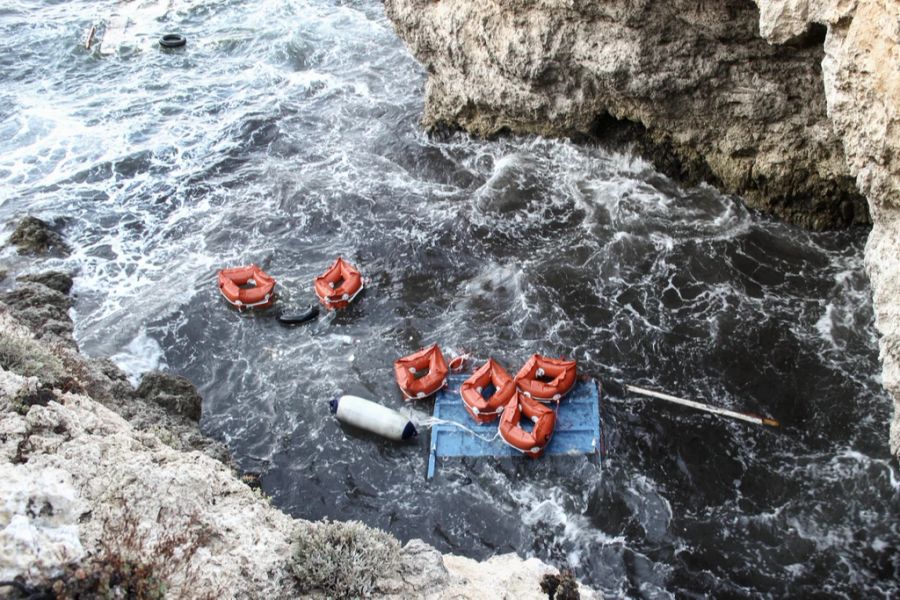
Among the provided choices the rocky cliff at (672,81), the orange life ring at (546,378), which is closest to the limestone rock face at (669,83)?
the rocky cliff at (672,81)

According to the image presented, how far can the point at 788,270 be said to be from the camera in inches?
630

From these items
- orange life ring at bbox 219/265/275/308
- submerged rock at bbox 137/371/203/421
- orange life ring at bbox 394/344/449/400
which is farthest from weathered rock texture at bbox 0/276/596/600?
orange life ring at bbox 219/265/275/308

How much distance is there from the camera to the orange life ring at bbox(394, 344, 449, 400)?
A: 1425cm

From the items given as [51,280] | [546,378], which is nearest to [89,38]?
[51,280]

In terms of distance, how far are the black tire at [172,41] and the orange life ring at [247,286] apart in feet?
53.6

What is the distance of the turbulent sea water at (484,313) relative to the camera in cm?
1196

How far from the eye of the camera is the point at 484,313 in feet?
53.0

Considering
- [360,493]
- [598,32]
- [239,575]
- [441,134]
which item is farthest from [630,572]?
[441,134]

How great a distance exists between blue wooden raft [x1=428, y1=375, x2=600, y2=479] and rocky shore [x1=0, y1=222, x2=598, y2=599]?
4.32m

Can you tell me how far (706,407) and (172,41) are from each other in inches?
1025

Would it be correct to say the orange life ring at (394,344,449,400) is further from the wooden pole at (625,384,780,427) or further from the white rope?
the wooden pole at (625,384,780,427)


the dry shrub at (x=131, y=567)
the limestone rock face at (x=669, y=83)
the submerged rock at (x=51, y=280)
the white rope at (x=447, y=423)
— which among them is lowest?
the submerged rock at (x=51, y=280)

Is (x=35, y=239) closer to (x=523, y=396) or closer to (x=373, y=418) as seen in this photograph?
(x=373, y=418)

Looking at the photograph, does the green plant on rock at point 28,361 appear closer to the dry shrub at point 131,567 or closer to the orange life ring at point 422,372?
the dry shrub at point 131,567
